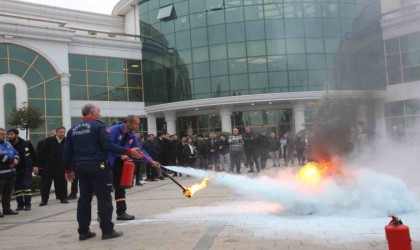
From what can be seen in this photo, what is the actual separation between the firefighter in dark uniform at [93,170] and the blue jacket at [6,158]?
3.46m

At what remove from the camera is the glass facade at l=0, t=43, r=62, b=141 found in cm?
3000

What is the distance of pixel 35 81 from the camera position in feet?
103

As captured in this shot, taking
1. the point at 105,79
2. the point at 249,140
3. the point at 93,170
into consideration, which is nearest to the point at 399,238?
the point at 93,170

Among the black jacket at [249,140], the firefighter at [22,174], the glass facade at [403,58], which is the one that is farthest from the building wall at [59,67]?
the glass facade at [403,58]

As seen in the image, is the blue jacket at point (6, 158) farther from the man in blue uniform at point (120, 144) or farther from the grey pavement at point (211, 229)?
the man in blue uniform at point (120, 144)

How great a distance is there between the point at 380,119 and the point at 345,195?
2158 mm

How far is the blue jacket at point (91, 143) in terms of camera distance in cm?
622

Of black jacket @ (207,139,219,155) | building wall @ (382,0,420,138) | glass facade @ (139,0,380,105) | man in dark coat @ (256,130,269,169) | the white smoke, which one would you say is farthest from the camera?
glass facade @ (139,0,380,105)

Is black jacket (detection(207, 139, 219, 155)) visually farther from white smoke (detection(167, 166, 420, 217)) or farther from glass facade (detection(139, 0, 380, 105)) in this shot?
glass facade (detection(139, 0, 380, 105))

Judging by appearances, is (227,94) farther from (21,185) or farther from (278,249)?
(278,249)

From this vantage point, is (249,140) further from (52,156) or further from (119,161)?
(119,161)

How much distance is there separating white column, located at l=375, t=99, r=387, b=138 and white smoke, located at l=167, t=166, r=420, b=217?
1.20 metres

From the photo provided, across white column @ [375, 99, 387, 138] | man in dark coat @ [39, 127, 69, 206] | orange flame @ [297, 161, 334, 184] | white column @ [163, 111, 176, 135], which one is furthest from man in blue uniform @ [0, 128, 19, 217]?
white column @ [163, 111, 176, 135]

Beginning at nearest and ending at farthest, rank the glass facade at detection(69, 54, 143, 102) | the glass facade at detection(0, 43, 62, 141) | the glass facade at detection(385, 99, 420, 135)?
the glass facade at detection(385, 99, 420, 135) < the glass facade at detection(0, 43, 62, 141) < the glass facade at detection(69, 54, 143, 102)
